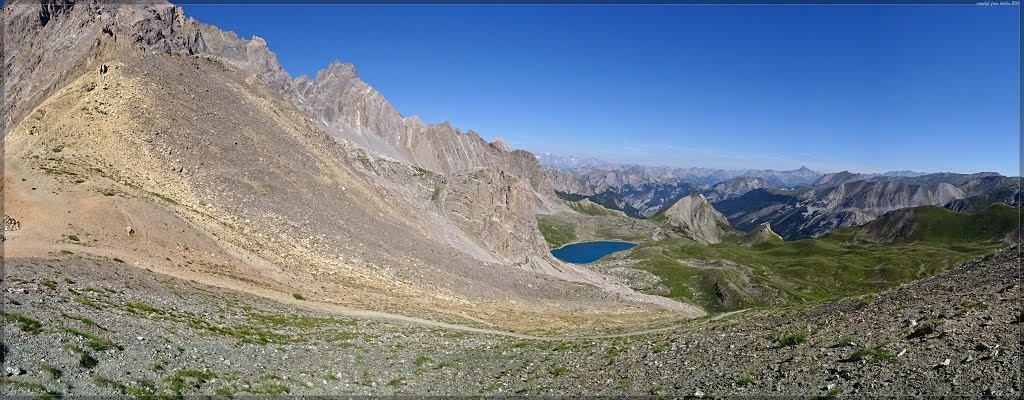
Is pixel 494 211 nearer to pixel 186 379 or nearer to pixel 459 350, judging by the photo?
pixel 459 350

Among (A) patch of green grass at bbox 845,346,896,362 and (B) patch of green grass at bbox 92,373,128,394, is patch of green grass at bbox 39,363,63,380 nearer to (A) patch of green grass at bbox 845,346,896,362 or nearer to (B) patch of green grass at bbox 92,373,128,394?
(B) patch of green grass at bbox 92,373,128,394

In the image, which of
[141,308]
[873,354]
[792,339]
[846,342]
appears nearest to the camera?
[873,354]

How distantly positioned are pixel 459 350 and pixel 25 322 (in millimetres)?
23392

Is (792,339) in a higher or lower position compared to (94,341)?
lower

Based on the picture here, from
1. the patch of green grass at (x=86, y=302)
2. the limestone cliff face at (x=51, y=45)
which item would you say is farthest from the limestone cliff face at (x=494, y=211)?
the patch of green grass at (x=86, y=302)

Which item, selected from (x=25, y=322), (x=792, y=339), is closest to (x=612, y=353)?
(x=792, y=339)

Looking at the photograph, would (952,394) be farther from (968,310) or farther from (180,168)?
(180,168)

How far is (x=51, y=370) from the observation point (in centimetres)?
1892

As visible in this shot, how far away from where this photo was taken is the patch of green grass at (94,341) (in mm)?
22016

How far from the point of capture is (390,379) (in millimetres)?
27906

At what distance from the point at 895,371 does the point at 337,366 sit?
85.9ft

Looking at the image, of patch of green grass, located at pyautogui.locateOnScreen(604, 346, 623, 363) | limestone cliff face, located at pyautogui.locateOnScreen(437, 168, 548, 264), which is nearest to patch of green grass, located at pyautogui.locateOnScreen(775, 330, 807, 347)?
patch of green grass, located at pyautogui.locateOnScreen(604, 346, 623, 363)

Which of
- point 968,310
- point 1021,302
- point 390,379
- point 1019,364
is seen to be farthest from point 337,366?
point 1021,302

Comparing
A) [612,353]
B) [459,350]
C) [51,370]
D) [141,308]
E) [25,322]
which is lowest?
[459,350]
